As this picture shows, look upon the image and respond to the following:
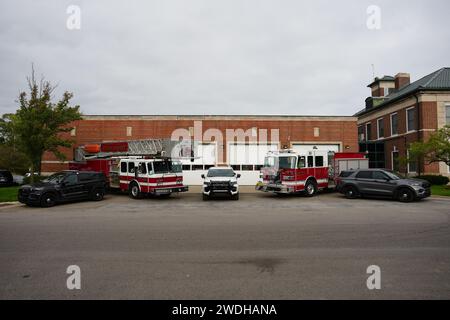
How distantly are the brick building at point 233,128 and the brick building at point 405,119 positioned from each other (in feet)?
20.0

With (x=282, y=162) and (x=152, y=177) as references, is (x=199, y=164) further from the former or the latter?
(x=282, y=162)

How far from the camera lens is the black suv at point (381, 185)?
47.7 feet

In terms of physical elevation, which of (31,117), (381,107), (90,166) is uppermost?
(381,107)

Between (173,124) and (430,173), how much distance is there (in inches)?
959

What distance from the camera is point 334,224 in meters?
9.08

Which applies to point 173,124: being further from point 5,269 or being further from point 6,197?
point 5,269

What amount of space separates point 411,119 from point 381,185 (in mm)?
19581

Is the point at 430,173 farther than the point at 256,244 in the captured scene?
Yes

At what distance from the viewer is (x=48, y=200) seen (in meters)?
14.2

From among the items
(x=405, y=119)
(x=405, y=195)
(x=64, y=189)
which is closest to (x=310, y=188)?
(x=405, y=195)

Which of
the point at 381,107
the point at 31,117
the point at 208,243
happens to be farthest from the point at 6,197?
the point at 381,107

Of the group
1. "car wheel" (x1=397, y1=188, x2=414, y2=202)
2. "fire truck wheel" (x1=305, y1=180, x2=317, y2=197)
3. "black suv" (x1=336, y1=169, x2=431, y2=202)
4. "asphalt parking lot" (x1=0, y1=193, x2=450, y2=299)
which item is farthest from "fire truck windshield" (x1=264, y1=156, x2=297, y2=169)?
"asphalt parking lot" (x1=0, y1=193, x2=450, y2=299)

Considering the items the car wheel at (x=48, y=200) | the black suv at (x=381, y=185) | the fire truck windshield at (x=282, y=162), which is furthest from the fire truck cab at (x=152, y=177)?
the black suv at (x=381, y=185)

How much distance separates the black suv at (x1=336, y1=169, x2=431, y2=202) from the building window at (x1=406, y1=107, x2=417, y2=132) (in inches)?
703
